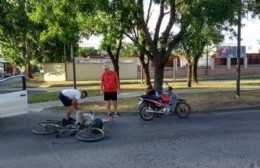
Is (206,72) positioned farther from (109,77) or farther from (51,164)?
(51,164)

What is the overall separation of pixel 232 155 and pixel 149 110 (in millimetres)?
5260

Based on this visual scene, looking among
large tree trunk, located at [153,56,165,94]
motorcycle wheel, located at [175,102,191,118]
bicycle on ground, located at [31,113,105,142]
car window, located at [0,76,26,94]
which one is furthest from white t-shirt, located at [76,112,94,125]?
large tree trunk, located at [153,56,165,94]

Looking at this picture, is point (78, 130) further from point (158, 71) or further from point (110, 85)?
point (158, 71)

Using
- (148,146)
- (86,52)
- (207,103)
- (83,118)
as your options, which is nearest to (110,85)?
(83,118)

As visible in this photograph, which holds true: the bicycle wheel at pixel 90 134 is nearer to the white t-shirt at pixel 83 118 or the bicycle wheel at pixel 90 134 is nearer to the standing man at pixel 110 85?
the white t-shirt at pixel 83 118

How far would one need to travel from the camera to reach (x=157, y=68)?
58.0 ft

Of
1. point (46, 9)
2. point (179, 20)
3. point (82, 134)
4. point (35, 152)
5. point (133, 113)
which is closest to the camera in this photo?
point (35, 152)

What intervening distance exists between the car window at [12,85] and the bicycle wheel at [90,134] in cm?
287

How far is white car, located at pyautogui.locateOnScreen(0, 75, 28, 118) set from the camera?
38.5 feet

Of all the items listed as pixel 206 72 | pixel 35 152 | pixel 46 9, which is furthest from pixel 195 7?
pixel 206 72

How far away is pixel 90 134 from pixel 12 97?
117 inches

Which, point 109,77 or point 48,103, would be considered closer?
point 109,77

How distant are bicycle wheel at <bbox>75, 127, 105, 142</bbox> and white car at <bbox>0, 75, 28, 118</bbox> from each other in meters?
2.58

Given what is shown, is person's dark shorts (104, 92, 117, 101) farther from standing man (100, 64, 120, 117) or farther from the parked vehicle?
the parked vehicle
